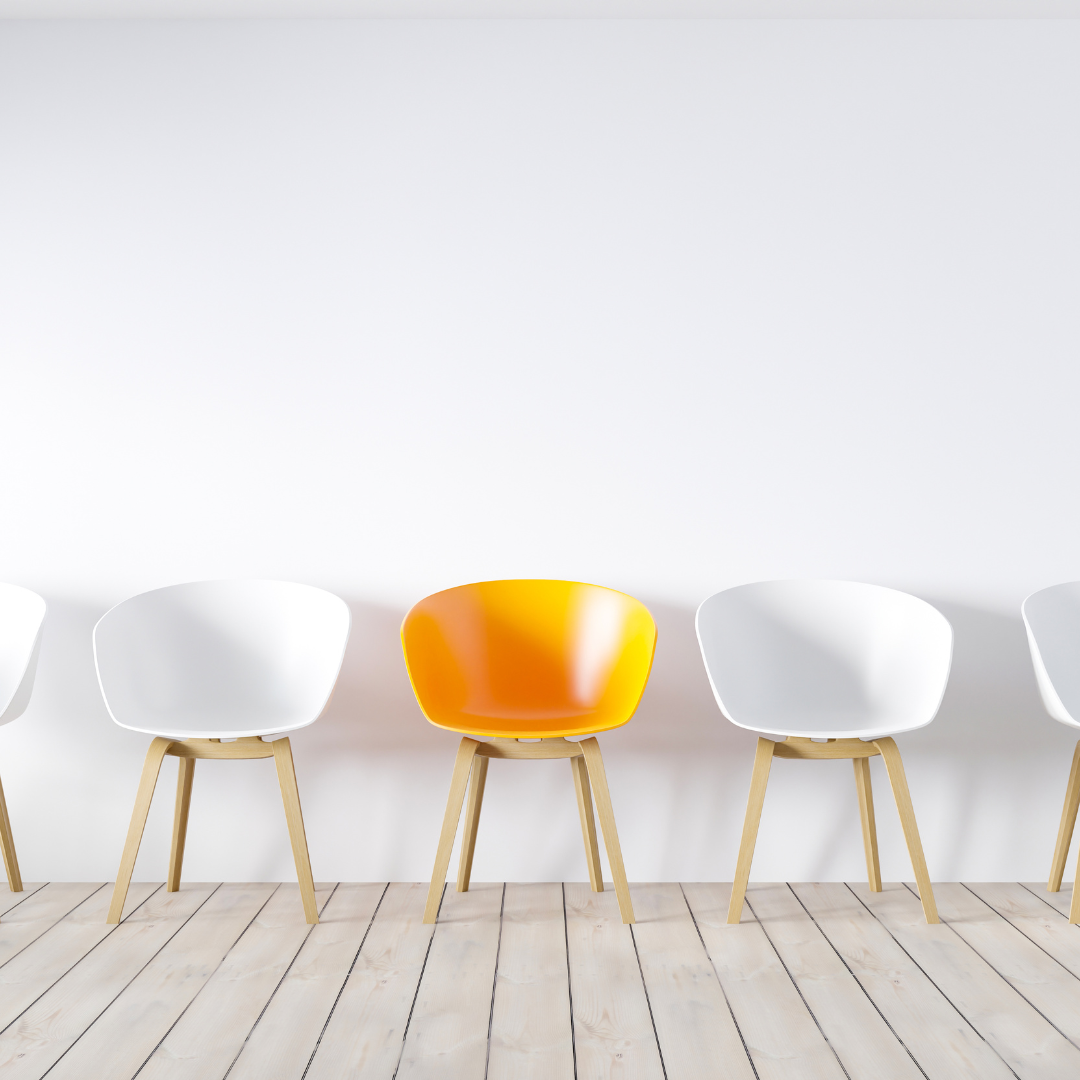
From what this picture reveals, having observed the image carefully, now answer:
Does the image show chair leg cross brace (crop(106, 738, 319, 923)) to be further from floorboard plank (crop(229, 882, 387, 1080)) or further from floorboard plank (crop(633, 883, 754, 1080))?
floorboard plank (crop(633, 883, 754, 1080))

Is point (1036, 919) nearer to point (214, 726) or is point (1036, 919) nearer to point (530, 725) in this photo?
point (530, 725)

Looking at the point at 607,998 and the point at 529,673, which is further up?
the point at 529,673

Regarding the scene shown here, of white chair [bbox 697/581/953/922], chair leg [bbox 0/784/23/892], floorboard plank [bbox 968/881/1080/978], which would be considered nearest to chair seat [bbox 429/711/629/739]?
white chair [bbox 697/581/953/922]

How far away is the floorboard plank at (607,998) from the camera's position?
1634 millimetres

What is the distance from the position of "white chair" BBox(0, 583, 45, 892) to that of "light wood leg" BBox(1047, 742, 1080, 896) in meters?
2.72

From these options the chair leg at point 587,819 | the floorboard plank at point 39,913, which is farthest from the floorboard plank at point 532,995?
the floorboard plank at point 39,913

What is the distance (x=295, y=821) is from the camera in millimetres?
2215

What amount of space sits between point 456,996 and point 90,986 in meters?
0.77

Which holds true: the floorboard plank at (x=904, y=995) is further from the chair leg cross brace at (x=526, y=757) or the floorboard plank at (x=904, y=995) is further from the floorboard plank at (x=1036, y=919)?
the chair leg cross brace at (x=526, y=757)

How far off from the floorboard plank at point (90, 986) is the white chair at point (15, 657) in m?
0.26

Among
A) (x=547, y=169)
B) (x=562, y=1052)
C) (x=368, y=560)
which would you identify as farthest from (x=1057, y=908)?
(x=547, y=169)

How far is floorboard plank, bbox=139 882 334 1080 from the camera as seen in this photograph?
1.62 metres

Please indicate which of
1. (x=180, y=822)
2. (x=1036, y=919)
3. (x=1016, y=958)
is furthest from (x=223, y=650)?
(x=1036, y=919)

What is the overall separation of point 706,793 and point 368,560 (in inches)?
46.5
